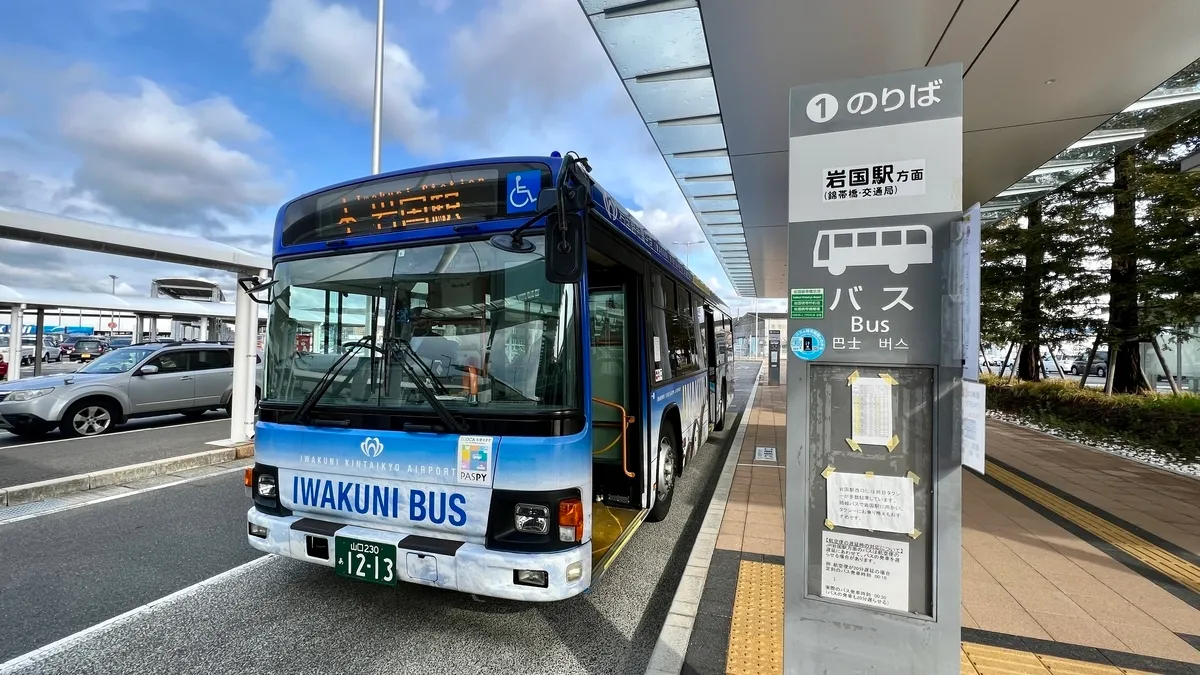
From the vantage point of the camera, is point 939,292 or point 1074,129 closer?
point 939,292

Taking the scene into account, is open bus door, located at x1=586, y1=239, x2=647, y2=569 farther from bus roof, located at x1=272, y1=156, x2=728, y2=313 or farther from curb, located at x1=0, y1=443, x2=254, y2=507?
curb, located at x1=0, y1=443, x2=254, y2=507

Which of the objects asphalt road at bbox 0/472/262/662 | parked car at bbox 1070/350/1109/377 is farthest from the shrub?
parked car at bbox 1070/350/1109/377

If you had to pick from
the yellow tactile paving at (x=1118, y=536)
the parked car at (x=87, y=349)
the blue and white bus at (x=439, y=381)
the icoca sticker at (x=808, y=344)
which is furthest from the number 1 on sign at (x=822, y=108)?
the parked car at (x=87, y=349)

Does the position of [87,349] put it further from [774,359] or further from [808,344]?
[808,344]

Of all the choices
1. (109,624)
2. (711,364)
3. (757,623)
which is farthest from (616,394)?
(711,364)

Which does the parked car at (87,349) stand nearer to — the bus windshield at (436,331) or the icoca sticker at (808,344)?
the bus windshield at (436,331)

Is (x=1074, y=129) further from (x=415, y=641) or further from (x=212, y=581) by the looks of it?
(x=212, y=581)

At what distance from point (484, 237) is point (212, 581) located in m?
3.22

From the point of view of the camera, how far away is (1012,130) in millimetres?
7164

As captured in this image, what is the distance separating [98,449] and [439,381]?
8483 mm

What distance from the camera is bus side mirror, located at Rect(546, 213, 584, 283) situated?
276 centimetres

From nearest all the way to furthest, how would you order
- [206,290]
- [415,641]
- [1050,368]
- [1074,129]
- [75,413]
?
[415,641] < [1074,129] < [75,413] < [206,290] < [1050,368]

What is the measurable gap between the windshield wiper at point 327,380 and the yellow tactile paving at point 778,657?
277 cm

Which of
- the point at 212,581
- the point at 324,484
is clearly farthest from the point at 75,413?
the point at 324,484
